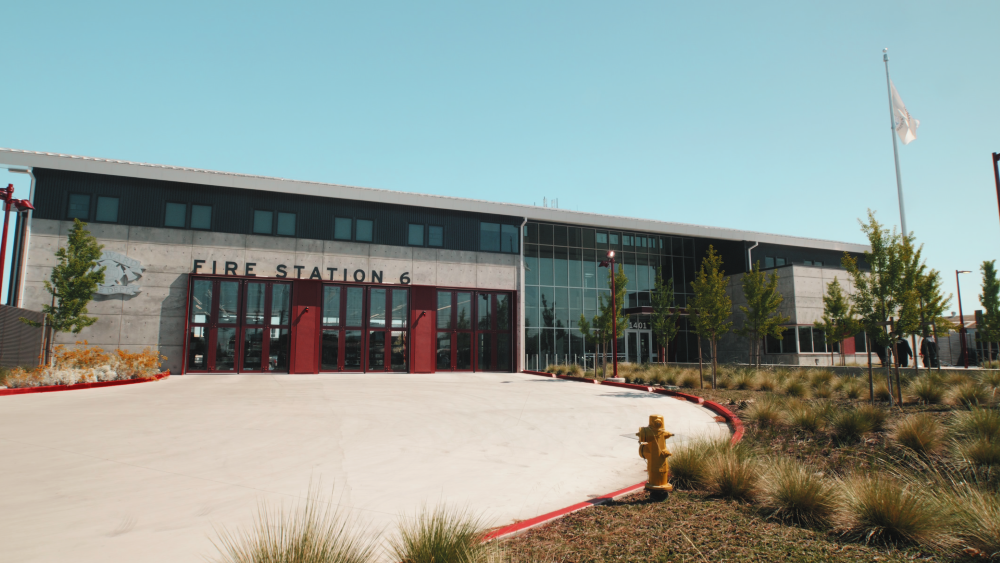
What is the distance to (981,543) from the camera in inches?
172

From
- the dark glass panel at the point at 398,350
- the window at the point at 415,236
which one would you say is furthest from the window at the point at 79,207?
the dark glass panel at the point at 398,350

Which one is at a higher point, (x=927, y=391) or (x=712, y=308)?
(x=712, y=308)

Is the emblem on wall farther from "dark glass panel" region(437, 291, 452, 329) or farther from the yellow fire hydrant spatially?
the yellow fire hydrant

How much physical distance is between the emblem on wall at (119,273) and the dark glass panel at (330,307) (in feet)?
27.2

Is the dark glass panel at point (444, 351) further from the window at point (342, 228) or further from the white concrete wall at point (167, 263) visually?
the window at point (342, 228)

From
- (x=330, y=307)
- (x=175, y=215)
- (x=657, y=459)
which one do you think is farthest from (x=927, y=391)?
(x=175, y=215)

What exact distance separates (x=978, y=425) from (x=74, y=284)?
2871cm

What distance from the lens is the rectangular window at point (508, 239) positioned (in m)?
33.3

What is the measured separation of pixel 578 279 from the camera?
118 feet

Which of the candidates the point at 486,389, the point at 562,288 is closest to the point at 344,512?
the point at 486,389

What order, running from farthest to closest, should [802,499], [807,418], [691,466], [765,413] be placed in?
[765,413], [807,418], [691,466], [802,499]

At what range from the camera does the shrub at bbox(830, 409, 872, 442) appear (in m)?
9.51

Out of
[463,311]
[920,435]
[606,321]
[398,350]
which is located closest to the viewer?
[920,435]

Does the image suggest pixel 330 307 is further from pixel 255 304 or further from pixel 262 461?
pixel 262 461
